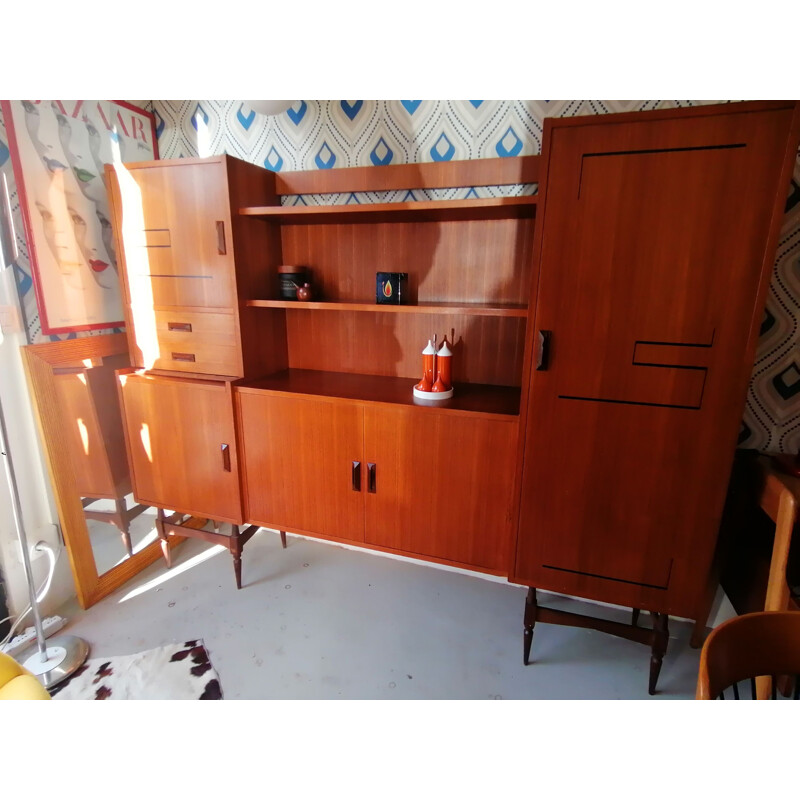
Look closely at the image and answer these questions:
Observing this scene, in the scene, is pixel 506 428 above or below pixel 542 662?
above

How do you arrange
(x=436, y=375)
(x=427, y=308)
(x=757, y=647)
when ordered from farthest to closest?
1. (x=436, y=375)
2. (x=427, y=308)
3. (x=757, y=647)

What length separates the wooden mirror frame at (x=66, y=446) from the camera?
1.78 m

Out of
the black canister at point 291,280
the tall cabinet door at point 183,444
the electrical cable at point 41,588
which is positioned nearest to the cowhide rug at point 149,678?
the electrical cable at point 41,588

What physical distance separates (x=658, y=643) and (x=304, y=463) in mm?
1430

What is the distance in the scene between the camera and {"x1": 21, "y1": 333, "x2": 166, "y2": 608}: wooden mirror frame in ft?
5.84

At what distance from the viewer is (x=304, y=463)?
5.96 feet

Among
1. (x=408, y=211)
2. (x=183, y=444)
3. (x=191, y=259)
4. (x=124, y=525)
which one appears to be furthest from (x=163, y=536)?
(x=408, y=211)

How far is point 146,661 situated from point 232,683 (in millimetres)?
383

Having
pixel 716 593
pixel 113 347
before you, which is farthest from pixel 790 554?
pixel 113 347

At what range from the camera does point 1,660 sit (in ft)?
3.34

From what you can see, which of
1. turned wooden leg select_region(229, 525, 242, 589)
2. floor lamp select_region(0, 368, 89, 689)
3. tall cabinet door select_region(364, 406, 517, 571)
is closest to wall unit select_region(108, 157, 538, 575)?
tall cabinet door select_region(364, 406, 517, 571)

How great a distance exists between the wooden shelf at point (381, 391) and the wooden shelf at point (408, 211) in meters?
0.67

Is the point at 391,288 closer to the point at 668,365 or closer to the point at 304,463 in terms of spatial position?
the point at 304,463

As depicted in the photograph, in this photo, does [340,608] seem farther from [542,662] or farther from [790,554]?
[790,554]
